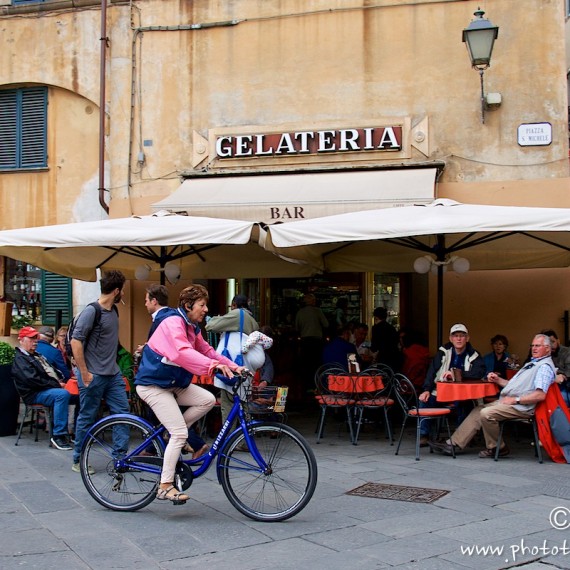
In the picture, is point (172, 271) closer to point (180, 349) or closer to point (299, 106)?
point (299, 106)

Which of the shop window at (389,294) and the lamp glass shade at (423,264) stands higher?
the lamp glass shade at (423,264)

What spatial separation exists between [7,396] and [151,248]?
2.61 meters

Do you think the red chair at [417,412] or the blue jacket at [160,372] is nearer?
the blue jacket at [160,372]

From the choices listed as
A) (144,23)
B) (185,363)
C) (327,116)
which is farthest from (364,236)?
(144,23)

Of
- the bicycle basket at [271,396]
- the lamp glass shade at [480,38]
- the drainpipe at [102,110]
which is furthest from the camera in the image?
the drainpipe at [102,110]

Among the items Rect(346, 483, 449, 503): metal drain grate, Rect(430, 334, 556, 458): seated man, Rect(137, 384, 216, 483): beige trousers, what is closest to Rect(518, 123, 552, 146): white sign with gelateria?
Rect(430, 334, 556, 458): seated man

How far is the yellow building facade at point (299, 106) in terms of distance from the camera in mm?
10766

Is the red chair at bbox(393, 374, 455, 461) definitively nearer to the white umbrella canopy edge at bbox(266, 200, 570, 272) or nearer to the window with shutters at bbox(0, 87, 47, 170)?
the white umbrella canopy edge at bbox(266, 200, 570, 272)

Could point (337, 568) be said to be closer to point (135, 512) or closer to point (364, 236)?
point (135, 512)

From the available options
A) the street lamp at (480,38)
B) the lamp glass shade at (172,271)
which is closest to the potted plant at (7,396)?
the lamp glass shade at (172,271)

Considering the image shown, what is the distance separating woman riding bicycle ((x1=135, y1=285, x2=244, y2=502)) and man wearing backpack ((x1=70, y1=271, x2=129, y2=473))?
4.28ft

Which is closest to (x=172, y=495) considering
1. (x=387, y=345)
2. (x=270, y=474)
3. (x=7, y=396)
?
(x=270, y=474)

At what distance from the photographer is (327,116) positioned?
454 inches

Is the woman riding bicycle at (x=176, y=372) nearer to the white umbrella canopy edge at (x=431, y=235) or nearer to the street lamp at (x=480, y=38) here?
the white umbrella canopy edge at (x=431, y=235)
